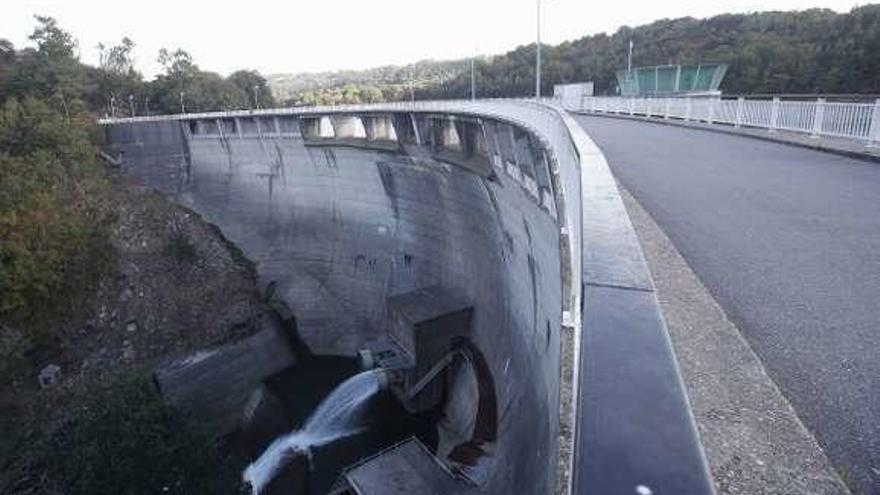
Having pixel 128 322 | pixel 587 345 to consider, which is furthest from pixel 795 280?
pixel 128 322


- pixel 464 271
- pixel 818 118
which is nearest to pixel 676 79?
pixel 818 118

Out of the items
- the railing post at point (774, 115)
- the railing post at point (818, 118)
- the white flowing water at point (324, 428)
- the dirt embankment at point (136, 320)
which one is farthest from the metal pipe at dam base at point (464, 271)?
the railing post at point (774, 115)

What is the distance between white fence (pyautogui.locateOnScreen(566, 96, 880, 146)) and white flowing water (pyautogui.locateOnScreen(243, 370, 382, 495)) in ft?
43.3

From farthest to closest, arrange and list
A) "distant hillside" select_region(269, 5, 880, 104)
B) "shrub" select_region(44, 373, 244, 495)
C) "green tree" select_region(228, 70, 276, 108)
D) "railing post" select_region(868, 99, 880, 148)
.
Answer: "green tree" select_region(228, 70, 276, 108)
"distant hillside" select_region(269, 5, 880, 104)
"shrub" select_region(44, 373, 244, 495)
"railing post" select_region(868, 99, 880, 148)

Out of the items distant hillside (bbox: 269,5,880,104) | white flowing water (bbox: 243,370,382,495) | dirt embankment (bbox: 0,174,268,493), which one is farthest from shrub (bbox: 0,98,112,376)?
distant hillside (bbox: 269,5,880,104)

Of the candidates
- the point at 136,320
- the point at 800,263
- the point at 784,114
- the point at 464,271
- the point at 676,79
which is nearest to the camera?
the point at 800,263

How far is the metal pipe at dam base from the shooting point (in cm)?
163

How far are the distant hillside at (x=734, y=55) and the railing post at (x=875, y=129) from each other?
2413cm

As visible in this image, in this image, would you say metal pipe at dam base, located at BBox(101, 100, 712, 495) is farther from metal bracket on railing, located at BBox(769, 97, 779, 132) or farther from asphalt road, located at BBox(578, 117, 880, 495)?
metal bracket on railing, located at BBox(769, 97, 779, 132)

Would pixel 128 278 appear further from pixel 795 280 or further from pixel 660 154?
pixel 795 280

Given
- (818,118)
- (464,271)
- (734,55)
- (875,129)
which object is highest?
(734,55)

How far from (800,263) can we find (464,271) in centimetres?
1210

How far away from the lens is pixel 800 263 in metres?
4.66

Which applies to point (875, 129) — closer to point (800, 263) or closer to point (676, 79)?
point (800, 263)
